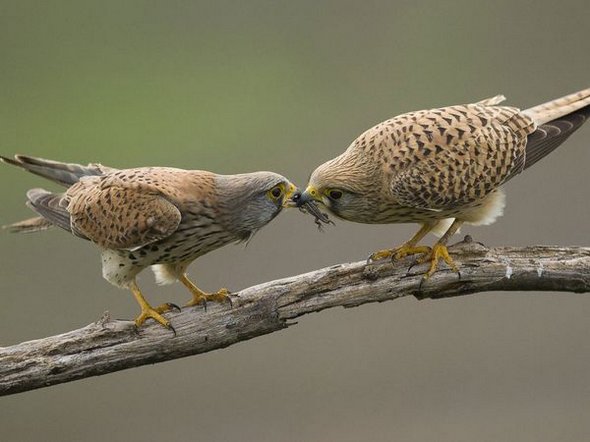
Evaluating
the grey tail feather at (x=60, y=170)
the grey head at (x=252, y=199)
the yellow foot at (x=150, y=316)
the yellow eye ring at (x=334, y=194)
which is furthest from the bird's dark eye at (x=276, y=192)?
the grey tail feather at (x=60, y=170)

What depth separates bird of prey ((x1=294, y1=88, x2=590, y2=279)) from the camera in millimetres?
3416

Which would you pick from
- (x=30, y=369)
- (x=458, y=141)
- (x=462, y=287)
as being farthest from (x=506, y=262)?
(x=30, y=369)

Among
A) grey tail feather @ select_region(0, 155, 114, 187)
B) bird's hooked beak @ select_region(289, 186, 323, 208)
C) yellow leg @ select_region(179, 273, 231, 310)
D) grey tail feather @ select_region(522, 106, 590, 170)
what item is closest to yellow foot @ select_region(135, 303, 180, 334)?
yellow leg @ select_region(179, 273, 231, 310)

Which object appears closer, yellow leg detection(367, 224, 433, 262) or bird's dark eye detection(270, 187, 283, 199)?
bird's dark eye detection(270, 187, 283, 199)

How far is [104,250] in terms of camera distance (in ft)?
11.5

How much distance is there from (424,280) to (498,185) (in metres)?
0.59

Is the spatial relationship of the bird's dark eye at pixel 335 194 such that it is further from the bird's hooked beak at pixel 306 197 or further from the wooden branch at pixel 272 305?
the wooden branch at pixel 272 305

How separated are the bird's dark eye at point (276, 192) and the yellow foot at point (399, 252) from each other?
491 millimetres

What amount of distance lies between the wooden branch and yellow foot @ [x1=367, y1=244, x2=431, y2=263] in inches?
1.7

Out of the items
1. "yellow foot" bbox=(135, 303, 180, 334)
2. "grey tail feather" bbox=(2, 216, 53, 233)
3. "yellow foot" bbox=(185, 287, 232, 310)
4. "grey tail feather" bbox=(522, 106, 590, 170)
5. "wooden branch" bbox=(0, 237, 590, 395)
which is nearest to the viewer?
"wooden branch" bbox=(0, 237, 590, 395)

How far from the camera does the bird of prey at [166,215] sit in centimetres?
326

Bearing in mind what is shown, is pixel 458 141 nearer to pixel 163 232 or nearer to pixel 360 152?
pixel 360 152

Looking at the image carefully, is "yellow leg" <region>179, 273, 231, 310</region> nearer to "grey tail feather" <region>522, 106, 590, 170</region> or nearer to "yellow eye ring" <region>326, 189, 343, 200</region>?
"yellow eye ring" <region>326, 189, 343, 200</region>

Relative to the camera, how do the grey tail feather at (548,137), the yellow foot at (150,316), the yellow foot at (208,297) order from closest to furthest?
the yellow foot at (150,316) < the yellow foot at (208,297) < the grey tail feather at (548,137)
